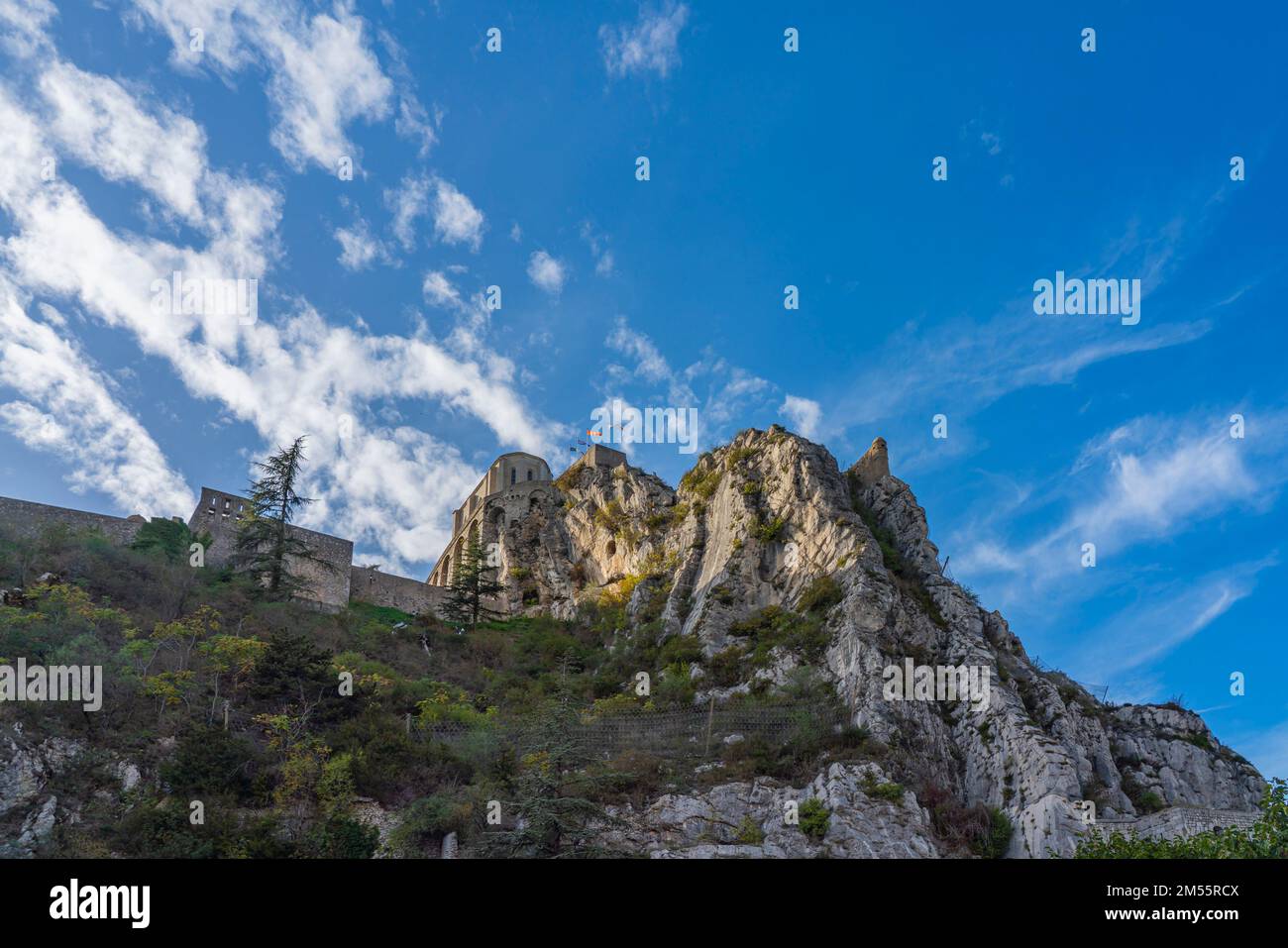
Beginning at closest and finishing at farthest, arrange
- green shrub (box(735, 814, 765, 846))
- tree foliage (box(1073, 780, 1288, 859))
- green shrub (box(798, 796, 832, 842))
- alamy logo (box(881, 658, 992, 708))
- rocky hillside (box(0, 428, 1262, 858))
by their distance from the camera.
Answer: tree foliage (box(1073, 780, 1288, 859)) → rocky hillside (box(0, 428, 1262, 858)) → green shrub (box(735, 814, 765, 846)) → green shrub (box(798, 796, 832, 842)) → alamy logo (box(881, 658, 992, 708))

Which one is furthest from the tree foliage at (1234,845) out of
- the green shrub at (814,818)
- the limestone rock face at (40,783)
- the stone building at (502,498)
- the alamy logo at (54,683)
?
the stone building at (502,498)

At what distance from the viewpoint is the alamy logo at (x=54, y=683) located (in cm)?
2198

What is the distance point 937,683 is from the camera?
29172mm

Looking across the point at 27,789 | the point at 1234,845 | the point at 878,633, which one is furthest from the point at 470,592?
the point at 1234,845

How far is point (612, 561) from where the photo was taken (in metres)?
50.5

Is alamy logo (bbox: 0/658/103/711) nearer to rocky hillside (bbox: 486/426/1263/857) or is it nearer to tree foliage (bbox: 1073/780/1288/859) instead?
rocky hillside (bbox: 486/426/1263/857)

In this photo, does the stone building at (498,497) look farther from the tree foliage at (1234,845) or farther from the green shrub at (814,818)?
the tree foliage at (1234,845)

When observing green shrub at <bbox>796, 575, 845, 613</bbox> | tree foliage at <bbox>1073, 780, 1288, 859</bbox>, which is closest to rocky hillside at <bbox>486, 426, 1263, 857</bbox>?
green shrub at <bbox>796, 575, 845, 613</bbox>

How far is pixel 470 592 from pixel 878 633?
26350 millimetres

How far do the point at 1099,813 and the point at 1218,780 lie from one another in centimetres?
942

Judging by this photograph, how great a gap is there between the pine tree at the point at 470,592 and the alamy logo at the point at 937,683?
79.6 feet
